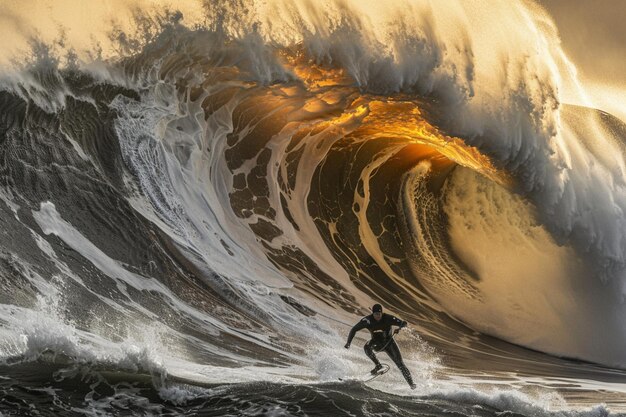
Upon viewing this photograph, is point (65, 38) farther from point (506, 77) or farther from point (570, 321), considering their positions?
point (570, 321)

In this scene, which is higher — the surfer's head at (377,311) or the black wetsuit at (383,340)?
the surfer's head at (377,311)

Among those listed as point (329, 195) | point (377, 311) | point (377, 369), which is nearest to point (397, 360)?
point (377, 369)

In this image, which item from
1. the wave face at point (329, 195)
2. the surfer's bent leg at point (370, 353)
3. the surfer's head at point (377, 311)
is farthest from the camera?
the wave face at point (329, 195)

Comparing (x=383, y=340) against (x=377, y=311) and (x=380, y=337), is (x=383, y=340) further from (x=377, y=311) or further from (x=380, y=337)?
(x=377, y=311)

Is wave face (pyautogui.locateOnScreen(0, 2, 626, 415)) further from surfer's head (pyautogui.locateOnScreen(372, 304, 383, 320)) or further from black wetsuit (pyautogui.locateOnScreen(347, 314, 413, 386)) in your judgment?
surfer's head (pyautogui.locateOnScreen(372, 304, 383, 320))

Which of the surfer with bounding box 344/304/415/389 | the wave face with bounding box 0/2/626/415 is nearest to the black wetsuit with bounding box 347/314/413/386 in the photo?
the surfer with bounding box 344/304/415/389

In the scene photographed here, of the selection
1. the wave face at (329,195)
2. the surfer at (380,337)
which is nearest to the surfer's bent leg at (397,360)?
the surfer at (380,337)

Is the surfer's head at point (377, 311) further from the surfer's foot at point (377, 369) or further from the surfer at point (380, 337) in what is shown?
the surfer's foot at point (377, 369)

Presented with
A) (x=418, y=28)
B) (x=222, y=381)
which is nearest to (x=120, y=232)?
(x=222, y=381)
